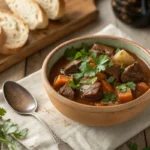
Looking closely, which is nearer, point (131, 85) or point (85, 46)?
point (131, 85)

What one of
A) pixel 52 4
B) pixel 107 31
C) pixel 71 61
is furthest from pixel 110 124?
pixel 52 4

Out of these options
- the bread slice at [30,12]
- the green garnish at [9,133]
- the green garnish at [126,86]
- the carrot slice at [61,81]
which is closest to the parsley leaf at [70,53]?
the carrot slice at [61,81]

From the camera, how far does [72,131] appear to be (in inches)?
85.5

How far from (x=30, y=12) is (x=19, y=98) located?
95 centimetres

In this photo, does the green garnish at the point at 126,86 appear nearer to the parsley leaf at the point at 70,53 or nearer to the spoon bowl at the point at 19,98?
the parsley leaf at the point at 70,53

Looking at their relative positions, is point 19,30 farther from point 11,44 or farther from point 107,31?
point 107,31

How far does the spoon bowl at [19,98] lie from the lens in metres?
2.28

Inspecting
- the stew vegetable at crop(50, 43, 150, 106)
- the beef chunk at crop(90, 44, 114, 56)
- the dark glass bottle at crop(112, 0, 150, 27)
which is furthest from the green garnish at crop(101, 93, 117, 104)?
the dark glass bottle at crop(112, 0, 150, 27)

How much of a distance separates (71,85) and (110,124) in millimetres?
312

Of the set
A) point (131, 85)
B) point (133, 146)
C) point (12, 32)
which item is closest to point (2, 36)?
point (12, 32)

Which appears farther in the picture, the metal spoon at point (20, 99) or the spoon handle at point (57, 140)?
the metal spoon at point (20, 99)

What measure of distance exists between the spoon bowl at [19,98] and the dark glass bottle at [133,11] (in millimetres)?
1103

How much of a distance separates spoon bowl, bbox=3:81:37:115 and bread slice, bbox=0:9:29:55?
42cm

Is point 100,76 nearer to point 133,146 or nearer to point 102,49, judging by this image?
point 102,49
